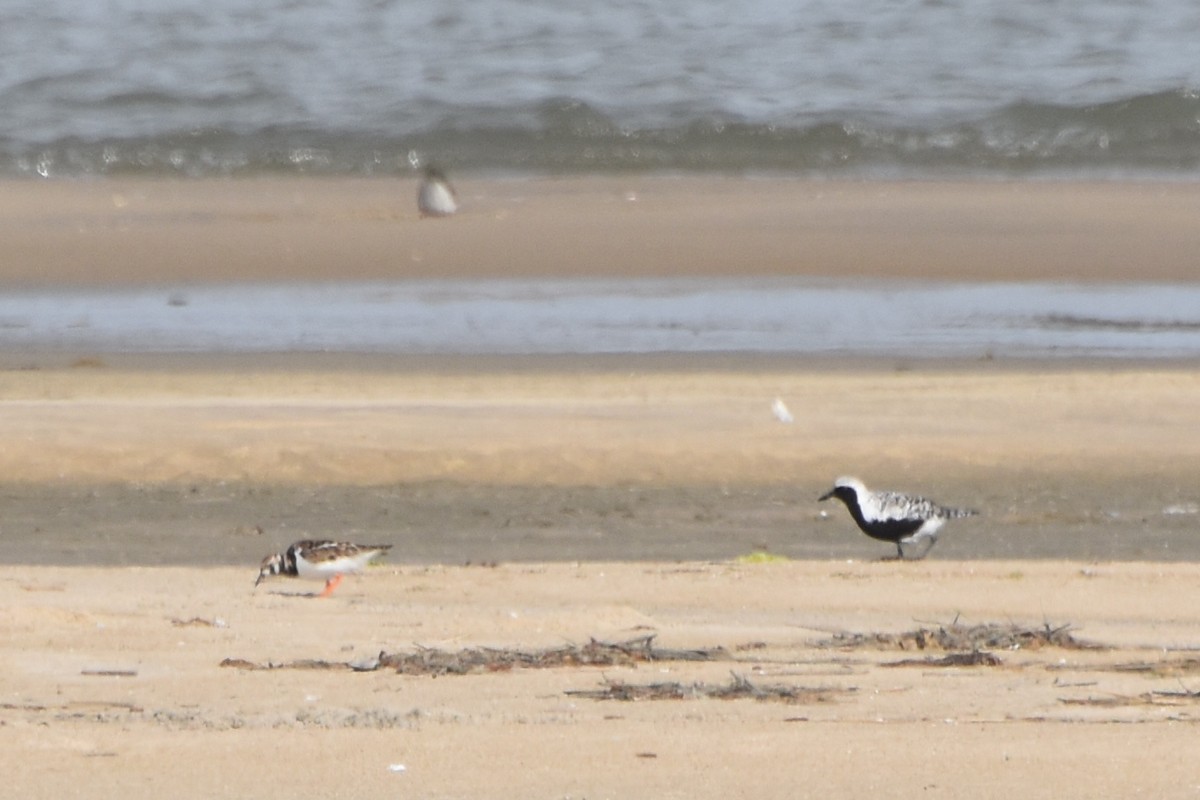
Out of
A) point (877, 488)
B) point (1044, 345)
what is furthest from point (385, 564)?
point (1044, 345)

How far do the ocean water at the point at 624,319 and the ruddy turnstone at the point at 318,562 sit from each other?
262 inches

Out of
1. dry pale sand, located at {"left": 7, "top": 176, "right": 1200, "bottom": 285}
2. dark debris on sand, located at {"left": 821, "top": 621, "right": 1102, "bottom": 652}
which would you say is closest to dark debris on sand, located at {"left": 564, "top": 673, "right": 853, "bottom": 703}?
dark debris on sand, located at {"left": 821, "top": 621, "right": 1102, "bottom": 652}

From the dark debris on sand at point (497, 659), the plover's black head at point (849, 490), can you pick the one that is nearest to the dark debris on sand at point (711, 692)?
the dark debris on sand at point (497, 659)

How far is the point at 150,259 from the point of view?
19.5m

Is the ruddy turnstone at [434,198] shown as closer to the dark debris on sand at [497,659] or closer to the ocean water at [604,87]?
the ocean water at [604,87]

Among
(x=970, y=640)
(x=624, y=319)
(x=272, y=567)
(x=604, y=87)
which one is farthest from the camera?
(x=604, y=87)

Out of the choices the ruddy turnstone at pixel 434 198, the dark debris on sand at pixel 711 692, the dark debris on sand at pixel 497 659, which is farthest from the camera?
the ruddy turnstone at pixel 434 198

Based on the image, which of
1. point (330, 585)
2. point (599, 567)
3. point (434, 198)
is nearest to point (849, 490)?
point (599, 567)

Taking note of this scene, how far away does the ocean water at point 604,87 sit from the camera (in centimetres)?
2831

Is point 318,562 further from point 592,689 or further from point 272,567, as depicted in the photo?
point 592,689

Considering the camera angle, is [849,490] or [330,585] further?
[849,490]

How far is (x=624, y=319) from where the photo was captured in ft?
51.9

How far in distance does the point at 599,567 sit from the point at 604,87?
83.0 ft

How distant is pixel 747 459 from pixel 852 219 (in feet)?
36.3
